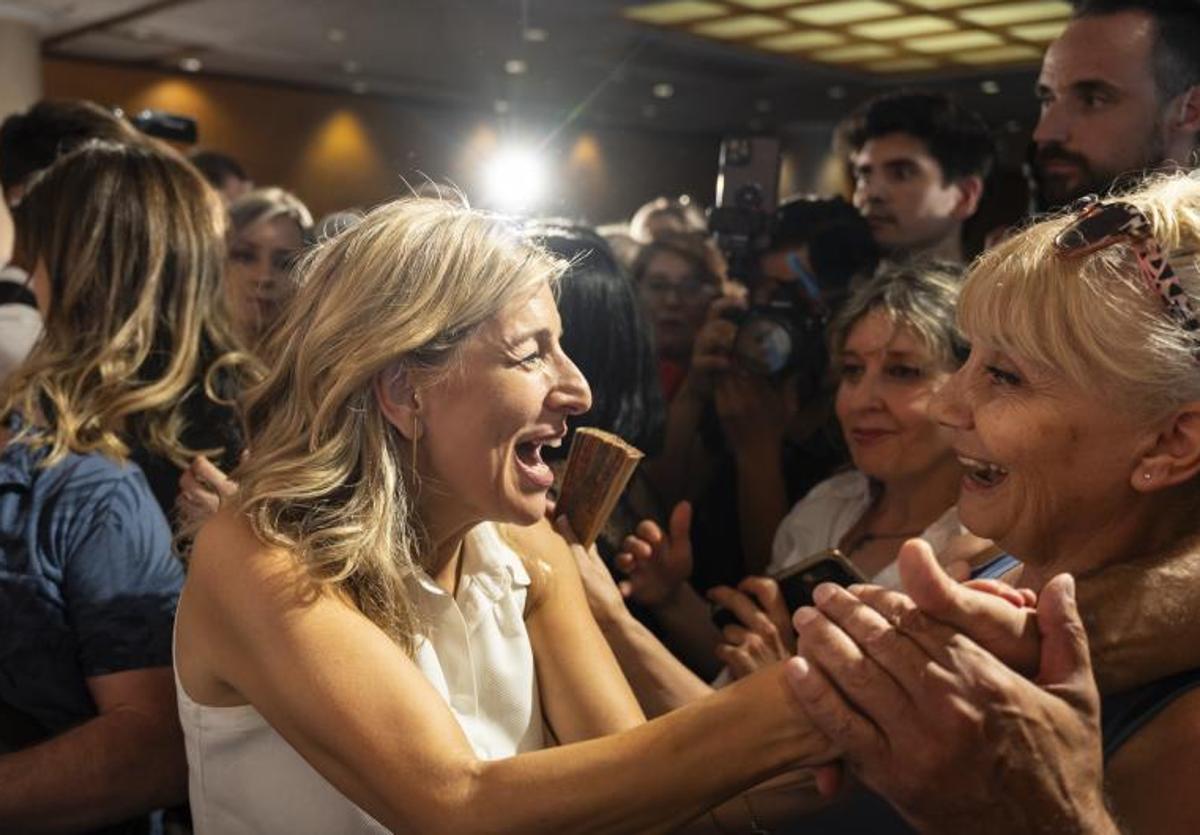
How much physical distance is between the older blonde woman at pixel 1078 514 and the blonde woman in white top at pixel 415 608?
0.30 ft

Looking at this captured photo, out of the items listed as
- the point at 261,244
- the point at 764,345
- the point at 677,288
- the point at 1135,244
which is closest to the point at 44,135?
the point at 261,244

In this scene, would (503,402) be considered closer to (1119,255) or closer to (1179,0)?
(1119,255)

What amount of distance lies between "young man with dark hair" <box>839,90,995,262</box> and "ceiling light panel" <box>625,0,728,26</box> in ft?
7.52

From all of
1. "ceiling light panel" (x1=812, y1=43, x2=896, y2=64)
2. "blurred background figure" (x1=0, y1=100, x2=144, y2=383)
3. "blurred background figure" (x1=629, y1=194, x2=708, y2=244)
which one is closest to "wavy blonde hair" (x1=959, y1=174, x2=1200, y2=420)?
"blurred background figure" (x1=0, y1=100, x2=144, y2=383)

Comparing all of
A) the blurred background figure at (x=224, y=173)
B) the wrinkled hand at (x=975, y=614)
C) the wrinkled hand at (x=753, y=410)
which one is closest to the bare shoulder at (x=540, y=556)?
the wrinkled hand at (x=975, y=614)

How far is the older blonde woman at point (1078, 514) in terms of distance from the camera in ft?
2.93

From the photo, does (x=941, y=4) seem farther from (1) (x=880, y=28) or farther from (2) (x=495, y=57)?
(2) (x=495, y=57)

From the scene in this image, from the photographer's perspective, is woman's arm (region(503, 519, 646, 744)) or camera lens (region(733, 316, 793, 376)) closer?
woman's arm (region(503, 519, 646, 744))

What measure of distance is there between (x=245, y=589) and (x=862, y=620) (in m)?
0.53

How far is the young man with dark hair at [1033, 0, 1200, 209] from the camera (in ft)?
6.35

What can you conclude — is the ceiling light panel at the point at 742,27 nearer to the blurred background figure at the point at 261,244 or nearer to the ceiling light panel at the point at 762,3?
the ceiling light panel at the point at 762,3

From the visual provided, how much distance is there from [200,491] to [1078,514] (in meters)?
0.97

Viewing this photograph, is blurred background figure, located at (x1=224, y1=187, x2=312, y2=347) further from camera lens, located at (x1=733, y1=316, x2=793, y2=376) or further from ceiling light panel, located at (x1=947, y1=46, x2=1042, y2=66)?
ceiling light panel, located at (x1=947, y1=46, x2=1042, y2=66)

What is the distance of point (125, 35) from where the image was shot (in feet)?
20.1
